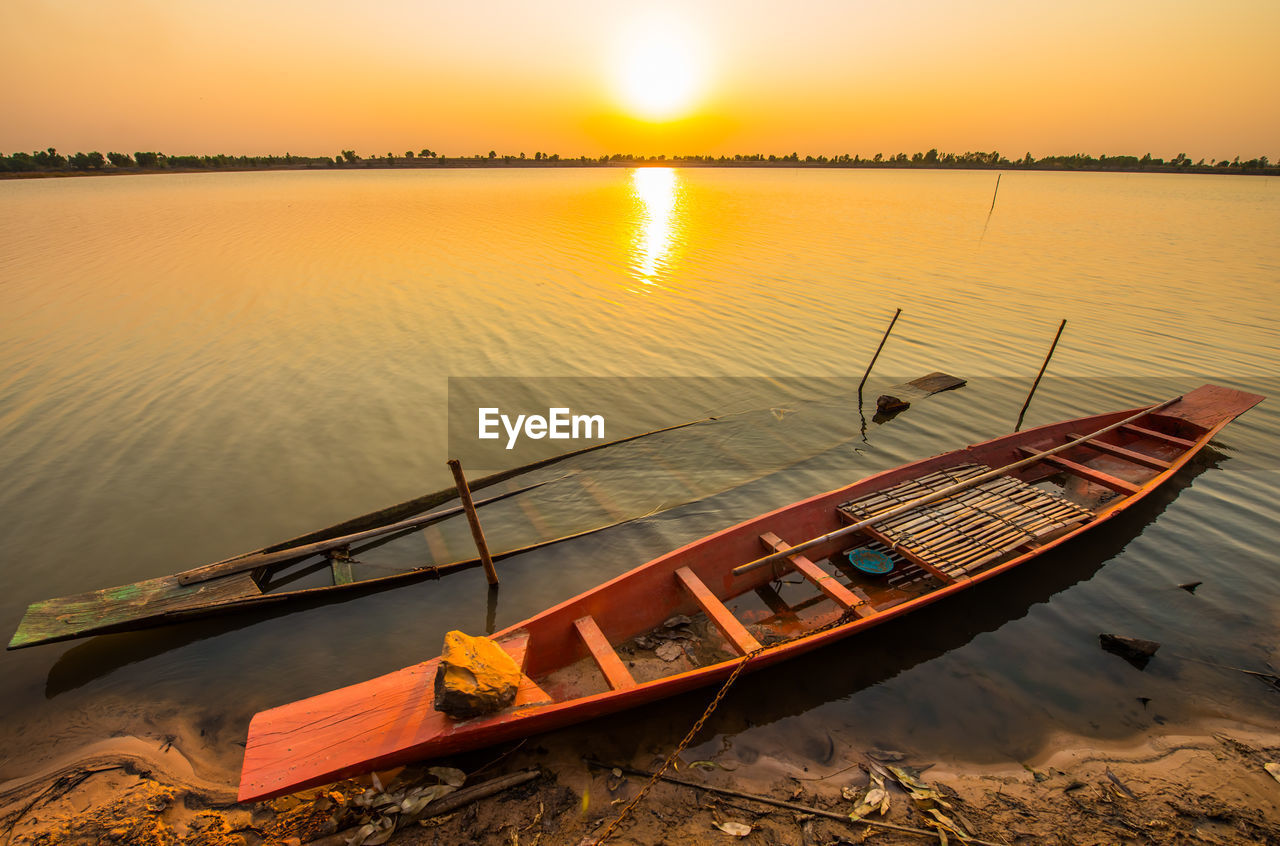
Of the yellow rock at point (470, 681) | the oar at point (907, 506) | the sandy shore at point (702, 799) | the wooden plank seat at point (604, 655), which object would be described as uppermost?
the yellow rock at point (470, 681)

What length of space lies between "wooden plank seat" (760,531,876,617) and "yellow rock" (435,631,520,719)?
12.3 ft

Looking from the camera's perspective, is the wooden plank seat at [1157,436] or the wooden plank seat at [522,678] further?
the wooden plank seat at [1157,436]

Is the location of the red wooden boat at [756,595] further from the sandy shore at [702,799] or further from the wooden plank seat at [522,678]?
the sandy shore at [702,799]

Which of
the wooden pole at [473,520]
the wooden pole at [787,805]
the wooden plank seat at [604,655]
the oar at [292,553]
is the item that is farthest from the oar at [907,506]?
the oar at [292,553]

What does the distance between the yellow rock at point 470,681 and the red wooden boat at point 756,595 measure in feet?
0.43

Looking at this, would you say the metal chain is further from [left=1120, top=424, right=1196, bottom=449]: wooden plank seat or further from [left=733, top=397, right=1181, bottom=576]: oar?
[left=1120, top=424, right=1196, bottom=449]: wooden plank seat

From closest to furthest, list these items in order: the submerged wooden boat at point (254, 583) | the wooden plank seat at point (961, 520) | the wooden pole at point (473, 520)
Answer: the submerged wooden boat at point (254, 583), the wooden pole at point (473, 520), the wooden plank seat at point (961, 520)

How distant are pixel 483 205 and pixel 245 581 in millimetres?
49429

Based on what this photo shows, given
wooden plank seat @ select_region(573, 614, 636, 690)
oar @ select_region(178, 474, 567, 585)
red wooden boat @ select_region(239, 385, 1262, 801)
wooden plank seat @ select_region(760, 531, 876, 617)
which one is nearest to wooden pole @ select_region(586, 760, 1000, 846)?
red wooden boat @ select_region(239, 385, 1262, 801)

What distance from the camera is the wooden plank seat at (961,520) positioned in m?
7.12

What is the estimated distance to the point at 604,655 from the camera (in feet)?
17.7

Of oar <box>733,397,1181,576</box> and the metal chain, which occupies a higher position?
oar <box>733,397,1181,576</box>

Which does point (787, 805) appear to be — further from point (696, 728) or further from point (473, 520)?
point (473, 520)

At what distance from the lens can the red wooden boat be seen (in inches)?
180
